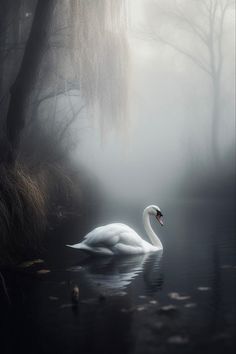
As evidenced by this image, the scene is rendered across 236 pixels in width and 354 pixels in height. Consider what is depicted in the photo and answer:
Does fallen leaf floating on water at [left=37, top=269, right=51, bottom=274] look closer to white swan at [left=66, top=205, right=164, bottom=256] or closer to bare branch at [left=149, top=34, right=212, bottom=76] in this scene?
white swan at [left=66, top=205, right=164, bottom=256]

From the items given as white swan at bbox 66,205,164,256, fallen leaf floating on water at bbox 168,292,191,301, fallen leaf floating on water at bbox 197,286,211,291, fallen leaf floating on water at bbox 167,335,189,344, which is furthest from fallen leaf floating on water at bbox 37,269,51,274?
fallen leaf floating on water at bbox 167,335,189,344

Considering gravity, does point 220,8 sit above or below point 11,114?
above

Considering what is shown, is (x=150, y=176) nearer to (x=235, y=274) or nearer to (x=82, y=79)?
(x=82, y=79)

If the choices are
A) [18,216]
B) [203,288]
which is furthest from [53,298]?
[18,216]

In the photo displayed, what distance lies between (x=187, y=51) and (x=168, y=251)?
1785 centimetres

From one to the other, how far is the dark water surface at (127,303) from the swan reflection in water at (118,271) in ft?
0.03

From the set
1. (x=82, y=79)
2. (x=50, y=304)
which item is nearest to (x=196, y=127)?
(x=82, y=79)

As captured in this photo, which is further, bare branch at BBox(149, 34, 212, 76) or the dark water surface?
bare branch at BBox(149, 34, 212, 76)

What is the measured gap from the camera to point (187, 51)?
2392cm

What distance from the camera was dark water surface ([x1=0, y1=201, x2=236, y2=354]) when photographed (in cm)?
370

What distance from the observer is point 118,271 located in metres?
6.21

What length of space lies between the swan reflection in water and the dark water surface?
11 mm

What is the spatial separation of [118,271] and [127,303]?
157 cm

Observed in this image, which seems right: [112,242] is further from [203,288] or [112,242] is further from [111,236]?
[203,288]
